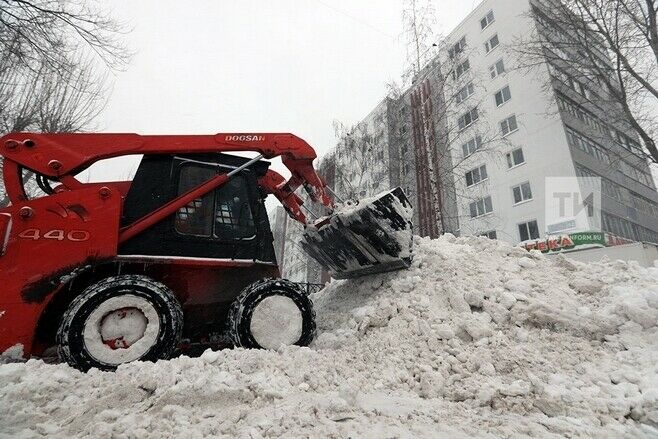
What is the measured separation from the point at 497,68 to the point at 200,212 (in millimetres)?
22453

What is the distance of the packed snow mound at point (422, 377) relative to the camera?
2221 millimetres

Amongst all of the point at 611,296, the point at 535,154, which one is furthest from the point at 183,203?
the point at 535,154

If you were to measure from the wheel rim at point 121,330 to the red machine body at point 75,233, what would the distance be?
0.48m

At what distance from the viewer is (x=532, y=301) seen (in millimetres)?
4000

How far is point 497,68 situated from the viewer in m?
21.2

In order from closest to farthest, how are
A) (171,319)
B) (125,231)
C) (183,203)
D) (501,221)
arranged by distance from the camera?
(171,319), (125,231), (183,203), (501,221)

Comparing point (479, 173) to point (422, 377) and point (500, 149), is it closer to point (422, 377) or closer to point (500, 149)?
point (500, 149)

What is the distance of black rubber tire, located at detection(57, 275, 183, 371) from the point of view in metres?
3.02

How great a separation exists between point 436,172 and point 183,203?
10.4m

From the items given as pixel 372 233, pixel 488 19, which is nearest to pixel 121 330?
pixel 372 233

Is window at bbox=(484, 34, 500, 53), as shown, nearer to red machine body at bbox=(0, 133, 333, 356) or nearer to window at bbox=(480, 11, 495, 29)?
window at bbox=(480, 11, 495, 29)

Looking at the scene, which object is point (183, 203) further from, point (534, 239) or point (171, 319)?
point (534, 239)

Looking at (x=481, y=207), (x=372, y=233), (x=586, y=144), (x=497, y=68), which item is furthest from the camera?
(x=497, y=68)

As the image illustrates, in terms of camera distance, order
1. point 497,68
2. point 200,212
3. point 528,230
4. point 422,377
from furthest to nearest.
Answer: point 497,68 → point 528,230 → point 200,212 → point 422,377
